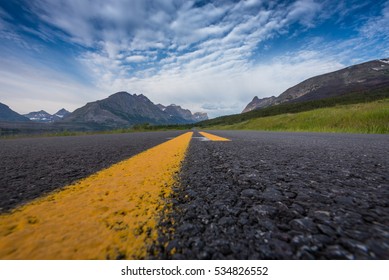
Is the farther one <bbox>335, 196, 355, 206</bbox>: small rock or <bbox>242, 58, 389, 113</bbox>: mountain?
<bbox>242, 58, 389, 113</bbox>: mountain

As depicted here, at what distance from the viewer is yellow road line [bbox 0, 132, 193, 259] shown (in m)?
0.66

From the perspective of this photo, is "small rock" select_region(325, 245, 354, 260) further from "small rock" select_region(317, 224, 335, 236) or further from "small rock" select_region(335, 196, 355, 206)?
"small rock" select_region(335, 196, 355, 206)

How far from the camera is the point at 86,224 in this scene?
0.85 metres

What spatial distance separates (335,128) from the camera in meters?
10.6

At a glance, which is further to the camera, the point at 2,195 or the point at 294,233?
the point at 2,195

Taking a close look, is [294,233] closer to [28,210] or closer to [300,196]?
[300,196]

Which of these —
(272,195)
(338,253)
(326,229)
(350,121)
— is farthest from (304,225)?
(350,121)

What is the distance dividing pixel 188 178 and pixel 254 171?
0.70m

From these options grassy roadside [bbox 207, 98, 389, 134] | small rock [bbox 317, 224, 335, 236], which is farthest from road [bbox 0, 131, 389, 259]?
grassy roadside [bbox 207, 98, 389, 134]

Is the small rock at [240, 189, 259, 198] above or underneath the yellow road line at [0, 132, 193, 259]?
underneath

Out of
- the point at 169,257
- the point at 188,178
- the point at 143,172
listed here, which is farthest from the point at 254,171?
the point at 169,257

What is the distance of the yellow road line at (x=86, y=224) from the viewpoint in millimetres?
661

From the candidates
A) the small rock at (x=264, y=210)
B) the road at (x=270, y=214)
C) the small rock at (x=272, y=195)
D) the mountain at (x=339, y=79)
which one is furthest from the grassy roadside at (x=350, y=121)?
the mountain at (x=339, y=79)

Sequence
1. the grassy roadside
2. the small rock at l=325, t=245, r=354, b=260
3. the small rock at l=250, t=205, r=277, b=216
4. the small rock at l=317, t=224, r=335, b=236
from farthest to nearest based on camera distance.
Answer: the grassy roadside
the small rock at l=250, t=205, r=277, b=216
the small rock at l=317, t=224, r=335, b=236
the small rock at l=325, t=245, r=354, b=260
